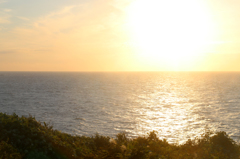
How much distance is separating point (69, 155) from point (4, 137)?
3612mm

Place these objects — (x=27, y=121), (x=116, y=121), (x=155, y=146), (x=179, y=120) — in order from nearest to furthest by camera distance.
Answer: (x=27, y=121)
(x=155, y=146)
(x=116, y=121)
(x=179, y=120)

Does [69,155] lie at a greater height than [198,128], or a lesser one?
greater

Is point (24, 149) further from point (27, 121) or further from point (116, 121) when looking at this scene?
point (116, 121)

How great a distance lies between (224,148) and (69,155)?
11.1 metres

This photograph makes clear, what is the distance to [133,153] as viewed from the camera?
10.9m

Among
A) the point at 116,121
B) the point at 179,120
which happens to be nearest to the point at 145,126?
the point at 116,121

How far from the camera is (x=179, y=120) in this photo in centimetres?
4822

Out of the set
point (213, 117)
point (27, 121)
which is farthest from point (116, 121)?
point (27, 121)

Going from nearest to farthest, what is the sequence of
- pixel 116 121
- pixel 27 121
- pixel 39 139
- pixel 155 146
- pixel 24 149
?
pixel 24 149 → pixel 39 139 → pixel 27 121 → pixel 155 146 → pixel 116 121

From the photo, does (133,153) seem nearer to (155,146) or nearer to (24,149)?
(155,146)

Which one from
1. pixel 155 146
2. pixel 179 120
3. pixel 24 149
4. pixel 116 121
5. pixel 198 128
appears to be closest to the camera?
pixel 24 149

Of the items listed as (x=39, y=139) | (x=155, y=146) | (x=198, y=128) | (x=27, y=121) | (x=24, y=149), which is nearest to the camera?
(x=24, y=149)

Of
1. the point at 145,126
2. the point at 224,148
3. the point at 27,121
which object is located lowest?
the point at 145,126

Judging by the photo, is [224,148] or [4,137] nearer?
[4,137]
